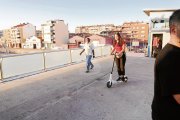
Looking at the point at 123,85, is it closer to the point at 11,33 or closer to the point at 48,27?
the point at 48,27

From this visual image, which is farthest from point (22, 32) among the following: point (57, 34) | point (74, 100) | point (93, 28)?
point (74, 100)

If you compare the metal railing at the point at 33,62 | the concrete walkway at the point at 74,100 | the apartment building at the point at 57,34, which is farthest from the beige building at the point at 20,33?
the concrete walkway at the point at 74,100

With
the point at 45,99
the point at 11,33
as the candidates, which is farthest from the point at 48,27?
the point at 45,99

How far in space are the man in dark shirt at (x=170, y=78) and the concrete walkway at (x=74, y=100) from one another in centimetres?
265

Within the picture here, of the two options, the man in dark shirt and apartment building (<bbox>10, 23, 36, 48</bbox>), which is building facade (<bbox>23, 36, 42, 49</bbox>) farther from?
the man in dark shirt

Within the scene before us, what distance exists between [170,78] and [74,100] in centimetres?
418

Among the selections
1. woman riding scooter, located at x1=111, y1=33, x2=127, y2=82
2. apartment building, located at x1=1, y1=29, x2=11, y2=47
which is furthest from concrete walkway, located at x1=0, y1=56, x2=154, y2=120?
apartment building, located at x1=1, y1=29, x2=11, y2=47

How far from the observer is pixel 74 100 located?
555 centimetres

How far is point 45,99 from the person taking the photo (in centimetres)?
566

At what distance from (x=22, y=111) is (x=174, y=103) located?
395cm

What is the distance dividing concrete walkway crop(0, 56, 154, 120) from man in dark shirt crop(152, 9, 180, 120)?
2.65m

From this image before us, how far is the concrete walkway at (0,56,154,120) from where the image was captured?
453cm

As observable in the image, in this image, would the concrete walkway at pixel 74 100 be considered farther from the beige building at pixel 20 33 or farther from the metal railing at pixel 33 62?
the beige building at pixel 20 33

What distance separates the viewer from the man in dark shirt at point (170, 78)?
1.65m
